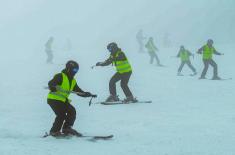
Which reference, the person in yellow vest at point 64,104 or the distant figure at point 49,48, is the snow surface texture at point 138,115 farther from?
the distant figure at point 49,48

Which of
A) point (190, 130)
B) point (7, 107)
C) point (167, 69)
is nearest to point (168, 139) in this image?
point (190, 130)

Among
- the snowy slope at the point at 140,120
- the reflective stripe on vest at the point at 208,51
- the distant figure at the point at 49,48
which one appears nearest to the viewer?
the snowy slope at the point at 140,120

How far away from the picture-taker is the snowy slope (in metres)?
6.90

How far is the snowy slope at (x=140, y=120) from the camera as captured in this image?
6.90m

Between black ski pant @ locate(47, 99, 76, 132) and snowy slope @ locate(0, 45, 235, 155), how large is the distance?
0.86 feet

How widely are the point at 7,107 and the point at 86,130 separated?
4065mm

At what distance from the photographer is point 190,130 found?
8141 millimetres

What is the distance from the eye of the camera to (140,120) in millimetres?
9383

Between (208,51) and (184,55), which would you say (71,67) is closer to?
(208,51)

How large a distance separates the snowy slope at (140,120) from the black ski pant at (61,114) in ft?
0.86

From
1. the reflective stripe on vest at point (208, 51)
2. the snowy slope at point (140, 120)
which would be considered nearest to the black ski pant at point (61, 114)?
the snowy slope at point (140, 120)

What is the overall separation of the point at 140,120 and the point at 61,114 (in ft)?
7.50

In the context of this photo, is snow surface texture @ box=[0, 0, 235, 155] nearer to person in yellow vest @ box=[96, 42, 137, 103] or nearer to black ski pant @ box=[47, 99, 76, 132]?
black ski pant @ box=[47, 99, 76, 132]

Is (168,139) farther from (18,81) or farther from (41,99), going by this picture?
A: (18,81)
